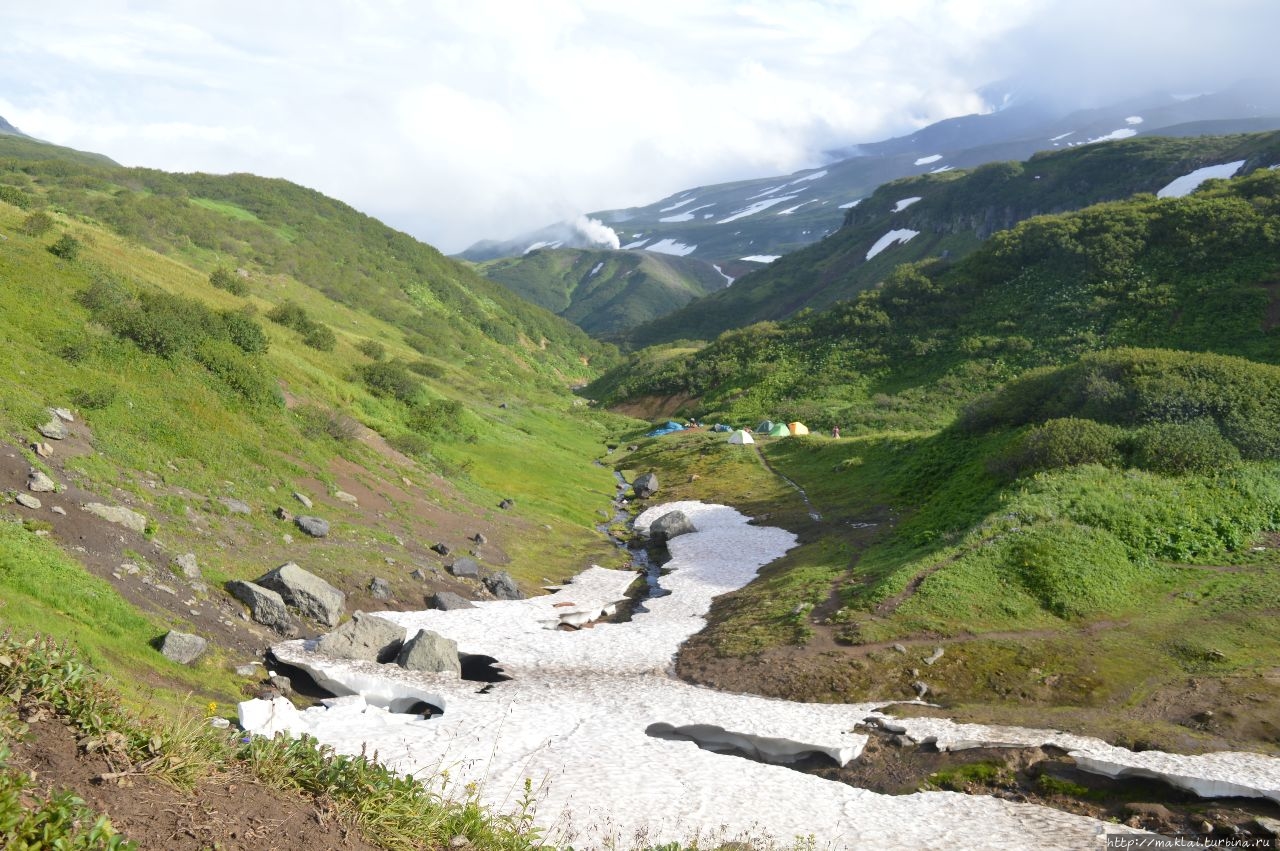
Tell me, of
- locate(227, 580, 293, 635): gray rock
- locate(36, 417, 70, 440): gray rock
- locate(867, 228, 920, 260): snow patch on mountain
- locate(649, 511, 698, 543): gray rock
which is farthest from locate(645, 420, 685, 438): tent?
locate(867, 228, 920, 260): snow patch on mountain

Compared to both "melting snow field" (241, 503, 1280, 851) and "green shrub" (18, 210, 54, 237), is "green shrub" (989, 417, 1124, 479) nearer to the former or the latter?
"melting snow field" (241, 503, 1280, 851)

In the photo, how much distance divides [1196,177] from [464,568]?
471 feet

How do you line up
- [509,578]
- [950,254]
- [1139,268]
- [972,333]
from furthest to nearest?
1. [950,254]
2. [972,333]
3. [1139,268]
4. [509,578]

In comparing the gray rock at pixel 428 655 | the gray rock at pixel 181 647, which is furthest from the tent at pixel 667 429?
the gray rock at pixel 181 647

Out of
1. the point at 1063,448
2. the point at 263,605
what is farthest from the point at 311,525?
the point at 1063,448

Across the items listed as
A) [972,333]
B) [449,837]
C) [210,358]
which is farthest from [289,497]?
[972,333]

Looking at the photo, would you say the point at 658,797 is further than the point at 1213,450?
No

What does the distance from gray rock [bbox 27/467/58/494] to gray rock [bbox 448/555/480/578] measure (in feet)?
54.0

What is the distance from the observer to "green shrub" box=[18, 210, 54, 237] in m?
39.6

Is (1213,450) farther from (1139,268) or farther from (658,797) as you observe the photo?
(1139,268)

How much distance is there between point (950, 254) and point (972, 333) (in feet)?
276

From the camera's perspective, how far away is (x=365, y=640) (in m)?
25.8

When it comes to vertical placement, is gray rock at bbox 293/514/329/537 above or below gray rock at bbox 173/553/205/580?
below

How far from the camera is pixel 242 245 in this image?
109 metres
